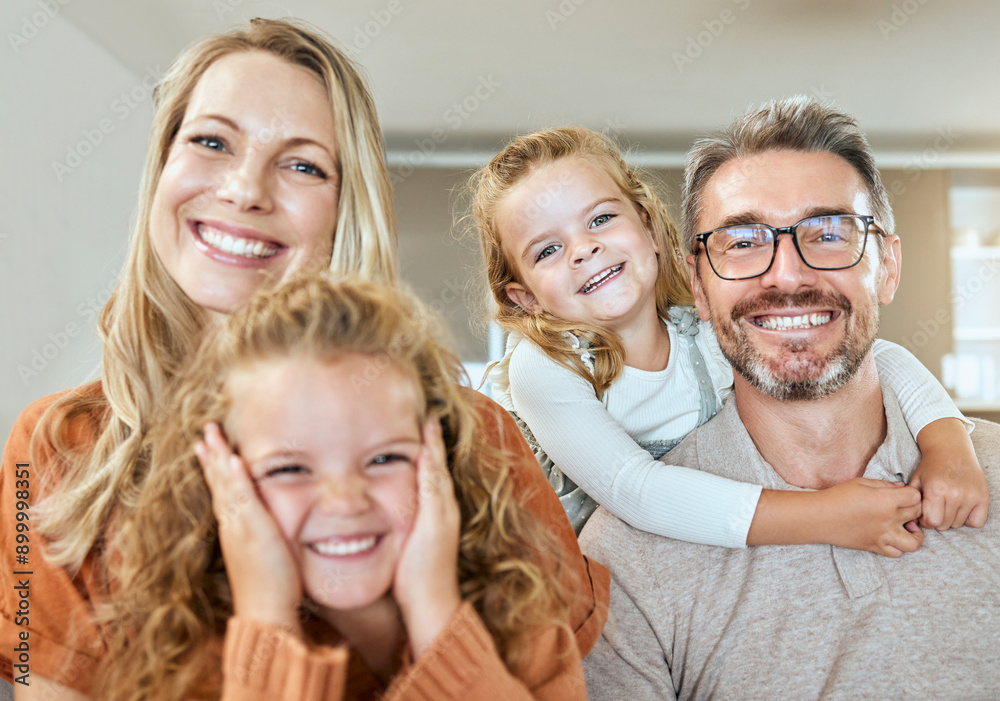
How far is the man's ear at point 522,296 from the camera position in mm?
2016

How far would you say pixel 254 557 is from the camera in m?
0.73

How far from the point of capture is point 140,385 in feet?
3.13

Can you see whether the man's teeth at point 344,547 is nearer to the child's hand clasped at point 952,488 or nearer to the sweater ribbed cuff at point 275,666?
the sweater ribbed cuff at point 275,666

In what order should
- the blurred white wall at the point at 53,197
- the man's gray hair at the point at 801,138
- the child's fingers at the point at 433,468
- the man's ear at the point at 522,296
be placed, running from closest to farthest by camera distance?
1. the child's fingers at the point at 433,468
2. the man's gray hair at the point at 801,138
3. the man's ear at the point at 522,296
4. the blurred white wall at the point at 53,197

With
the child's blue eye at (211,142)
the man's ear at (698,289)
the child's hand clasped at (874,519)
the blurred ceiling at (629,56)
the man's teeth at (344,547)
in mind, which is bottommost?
the child's hand clasped at (874,519)

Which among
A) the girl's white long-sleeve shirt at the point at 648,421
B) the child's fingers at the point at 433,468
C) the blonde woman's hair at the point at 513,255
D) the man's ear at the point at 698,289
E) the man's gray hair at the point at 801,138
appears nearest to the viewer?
the child's fingers at the point at 433,468

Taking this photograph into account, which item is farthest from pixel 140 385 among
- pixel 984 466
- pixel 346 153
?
pixel 984 466

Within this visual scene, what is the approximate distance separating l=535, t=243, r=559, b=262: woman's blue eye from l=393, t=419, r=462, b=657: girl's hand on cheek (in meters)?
1.13

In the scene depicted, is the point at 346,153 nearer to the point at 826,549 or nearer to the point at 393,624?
the point at 393,624

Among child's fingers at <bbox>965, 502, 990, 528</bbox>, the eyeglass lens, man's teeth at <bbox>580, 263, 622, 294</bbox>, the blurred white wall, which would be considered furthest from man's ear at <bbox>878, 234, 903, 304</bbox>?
the blurred white wall

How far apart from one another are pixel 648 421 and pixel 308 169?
109cm

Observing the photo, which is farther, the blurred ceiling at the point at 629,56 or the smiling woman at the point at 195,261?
the blurred ceiling at the point at 629,56

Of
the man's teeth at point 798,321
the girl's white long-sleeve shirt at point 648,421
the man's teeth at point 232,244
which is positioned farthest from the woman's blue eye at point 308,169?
the man's teeth at point 798,321

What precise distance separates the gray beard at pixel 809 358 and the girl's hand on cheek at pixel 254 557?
1065mm
